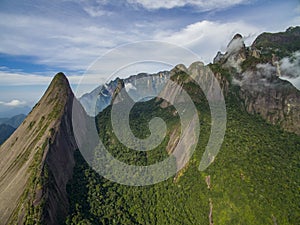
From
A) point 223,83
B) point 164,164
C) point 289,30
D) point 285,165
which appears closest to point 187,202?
point 164,164

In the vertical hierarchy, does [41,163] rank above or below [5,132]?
above

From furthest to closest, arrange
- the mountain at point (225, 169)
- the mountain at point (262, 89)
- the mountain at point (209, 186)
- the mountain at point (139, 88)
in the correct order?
the mountain at point (139, 88)
the mountain at point (262, 89)
the mountain at point (225, 169)
the mountain at point (209, 186)

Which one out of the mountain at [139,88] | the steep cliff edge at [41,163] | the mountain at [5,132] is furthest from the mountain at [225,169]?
the mountain at [5,132]

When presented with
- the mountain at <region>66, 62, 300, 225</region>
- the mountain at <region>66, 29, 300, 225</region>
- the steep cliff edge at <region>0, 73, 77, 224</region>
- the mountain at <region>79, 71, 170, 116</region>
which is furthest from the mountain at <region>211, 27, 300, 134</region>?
the steep cliff edge at <region>0, 73, 77, 224</region>

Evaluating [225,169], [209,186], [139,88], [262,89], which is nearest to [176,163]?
[209,186]

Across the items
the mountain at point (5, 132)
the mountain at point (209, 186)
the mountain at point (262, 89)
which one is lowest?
the mountain at point (209, 186)

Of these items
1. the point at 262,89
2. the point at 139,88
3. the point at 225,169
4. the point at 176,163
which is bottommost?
the point at 176,163

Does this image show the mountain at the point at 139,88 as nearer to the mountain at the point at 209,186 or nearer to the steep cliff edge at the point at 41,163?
the steep cliff edge at the point at 41,163

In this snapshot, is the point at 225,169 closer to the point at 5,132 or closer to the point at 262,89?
the point at 262,89
